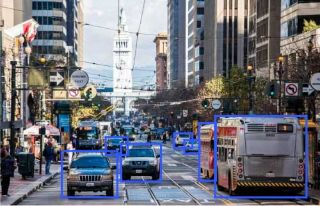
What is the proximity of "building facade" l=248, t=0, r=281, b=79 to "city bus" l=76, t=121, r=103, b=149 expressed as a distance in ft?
69.1

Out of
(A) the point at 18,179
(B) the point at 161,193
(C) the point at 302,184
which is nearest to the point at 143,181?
(A) the point at 18,179

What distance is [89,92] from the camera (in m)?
72.8

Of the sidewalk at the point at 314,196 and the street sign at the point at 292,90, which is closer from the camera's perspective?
the sidewalk at the point at 314,196

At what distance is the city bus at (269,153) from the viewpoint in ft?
104

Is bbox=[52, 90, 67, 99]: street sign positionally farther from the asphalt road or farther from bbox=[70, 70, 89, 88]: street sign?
the asphalt road

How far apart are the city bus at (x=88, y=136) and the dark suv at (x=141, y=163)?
5131 cm

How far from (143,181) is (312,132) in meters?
12.1

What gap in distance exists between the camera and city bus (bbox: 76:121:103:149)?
3909 inches

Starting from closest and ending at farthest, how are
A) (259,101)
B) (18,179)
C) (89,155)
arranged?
(89,155) → (18,179) → (259,101)

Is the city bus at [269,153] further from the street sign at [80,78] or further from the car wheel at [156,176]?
the street sign at [80,78]

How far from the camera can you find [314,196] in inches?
1332

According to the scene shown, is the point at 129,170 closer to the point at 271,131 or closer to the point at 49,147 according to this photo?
the point at 49,147

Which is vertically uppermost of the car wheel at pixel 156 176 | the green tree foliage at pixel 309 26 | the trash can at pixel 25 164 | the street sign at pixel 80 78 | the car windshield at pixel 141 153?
the green tree foliage at pixel 309 26

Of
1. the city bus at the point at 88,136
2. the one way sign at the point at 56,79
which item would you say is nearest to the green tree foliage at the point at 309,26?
the city bus at the point at 88,136
